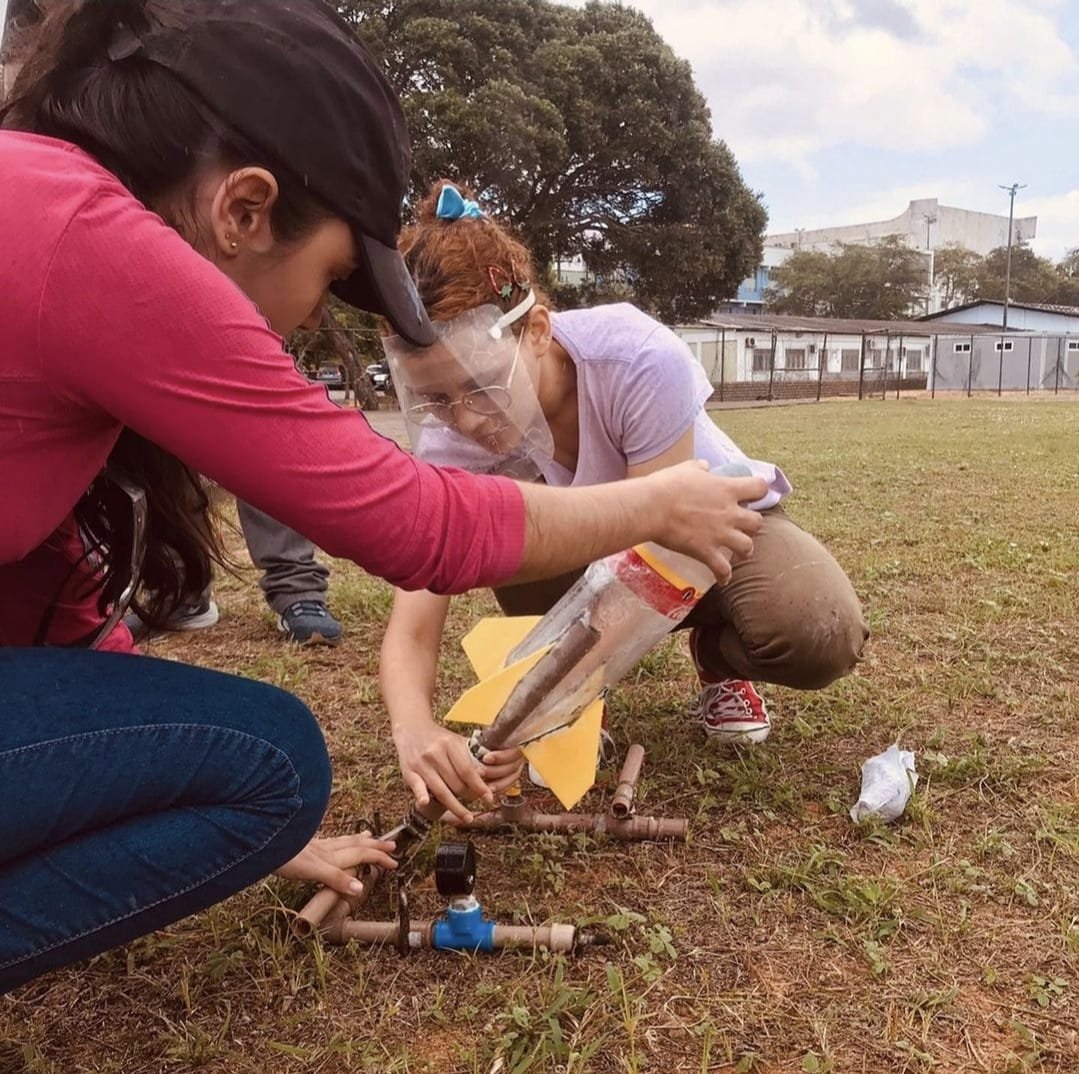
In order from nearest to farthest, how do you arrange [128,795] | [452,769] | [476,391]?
[128,795] < [452,769] < [476,391]

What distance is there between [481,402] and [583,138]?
20.7m

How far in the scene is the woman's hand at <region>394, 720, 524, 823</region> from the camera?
6.21 feet

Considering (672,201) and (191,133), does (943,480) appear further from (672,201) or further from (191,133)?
(672,201)

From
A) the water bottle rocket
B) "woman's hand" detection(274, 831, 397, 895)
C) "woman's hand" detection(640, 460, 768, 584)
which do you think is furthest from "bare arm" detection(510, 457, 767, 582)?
"woman's hand" detection(274, 831, 397, 895)

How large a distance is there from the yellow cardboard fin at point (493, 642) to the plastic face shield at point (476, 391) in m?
0.43

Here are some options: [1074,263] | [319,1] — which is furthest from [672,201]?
[1074,263]

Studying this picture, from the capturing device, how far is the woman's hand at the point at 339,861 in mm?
1884

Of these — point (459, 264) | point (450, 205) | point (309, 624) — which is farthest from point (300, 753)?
point (309, 624)

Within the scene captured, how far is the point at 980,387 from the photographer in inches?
1540

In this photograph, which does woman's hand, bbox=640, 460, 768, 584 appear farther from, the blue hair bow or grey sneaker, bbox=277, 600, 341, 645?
grey sneaker, bbox=277, 600, 341, 645

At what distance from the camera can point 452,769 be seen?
192 cm

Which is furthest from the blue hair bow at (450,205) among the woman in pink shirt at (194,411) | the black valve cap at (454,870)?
the black valve cap at (454,870)

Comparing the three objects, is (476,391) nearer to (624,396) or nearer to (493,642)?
(624,396)

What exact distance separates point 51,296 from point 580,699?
3.73 feet
